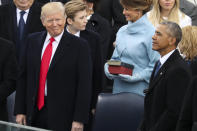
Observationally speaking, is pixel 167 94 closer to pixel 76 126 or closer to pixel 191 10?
pixel 76 126

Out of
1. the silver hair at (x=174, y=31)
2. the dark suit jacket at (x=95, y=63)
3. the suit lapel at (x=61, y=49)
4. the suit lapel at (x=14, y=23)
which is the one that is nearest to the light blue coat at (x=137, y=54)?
the dark suit jacket at (x=95, y=63)

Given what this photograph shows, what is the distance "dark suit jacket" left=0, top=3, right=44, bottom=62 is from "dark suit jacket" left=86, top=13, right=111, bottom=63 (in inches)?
26.8

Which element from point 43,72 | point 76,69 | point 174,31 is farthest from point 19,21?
point 174,31

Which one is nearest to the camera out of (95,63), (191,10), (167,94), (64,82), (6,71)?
(167,94)

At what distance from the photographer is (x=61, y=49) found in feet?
19.2

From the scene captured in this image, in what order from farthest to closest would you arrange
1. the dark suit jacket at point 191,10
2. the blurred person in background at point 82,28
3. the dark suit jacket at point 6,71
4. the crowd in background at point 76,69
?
the dark suit jacket at point 191,10
the blurred person in background at point 82,28
the dark suit jacket at point 6,71
the crowd in background at point 76,69

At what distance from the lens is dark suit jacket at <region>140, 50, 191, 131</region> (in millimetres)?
4844

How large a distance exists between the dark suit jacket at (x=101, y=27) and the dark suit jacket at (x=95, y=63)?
75 cm

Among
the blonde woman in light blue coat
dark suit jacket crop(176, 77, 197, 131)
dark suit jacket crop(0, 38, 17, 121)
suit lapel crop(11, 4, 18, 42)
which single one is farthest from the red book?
dark suit jacket crop(176, 77, 197, 131)

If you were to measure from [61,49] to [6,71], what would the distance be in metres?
0.65

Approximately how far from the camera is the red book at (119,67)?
609cm

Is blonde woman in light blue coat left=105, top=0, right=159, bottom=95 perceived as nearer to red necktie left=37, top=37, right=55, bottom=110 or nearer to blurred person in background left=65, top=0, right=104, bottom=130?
blurred person in background left=65, top=0, right=104, bottom=130

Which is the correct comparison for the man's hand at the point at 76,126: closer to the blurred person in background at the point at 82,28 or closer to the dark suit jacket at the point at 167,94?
the blurred person in background at the point at 82,28

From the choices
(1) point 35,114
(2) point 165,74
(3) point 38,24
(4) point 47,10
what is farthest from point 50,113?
(3) point 38,24
